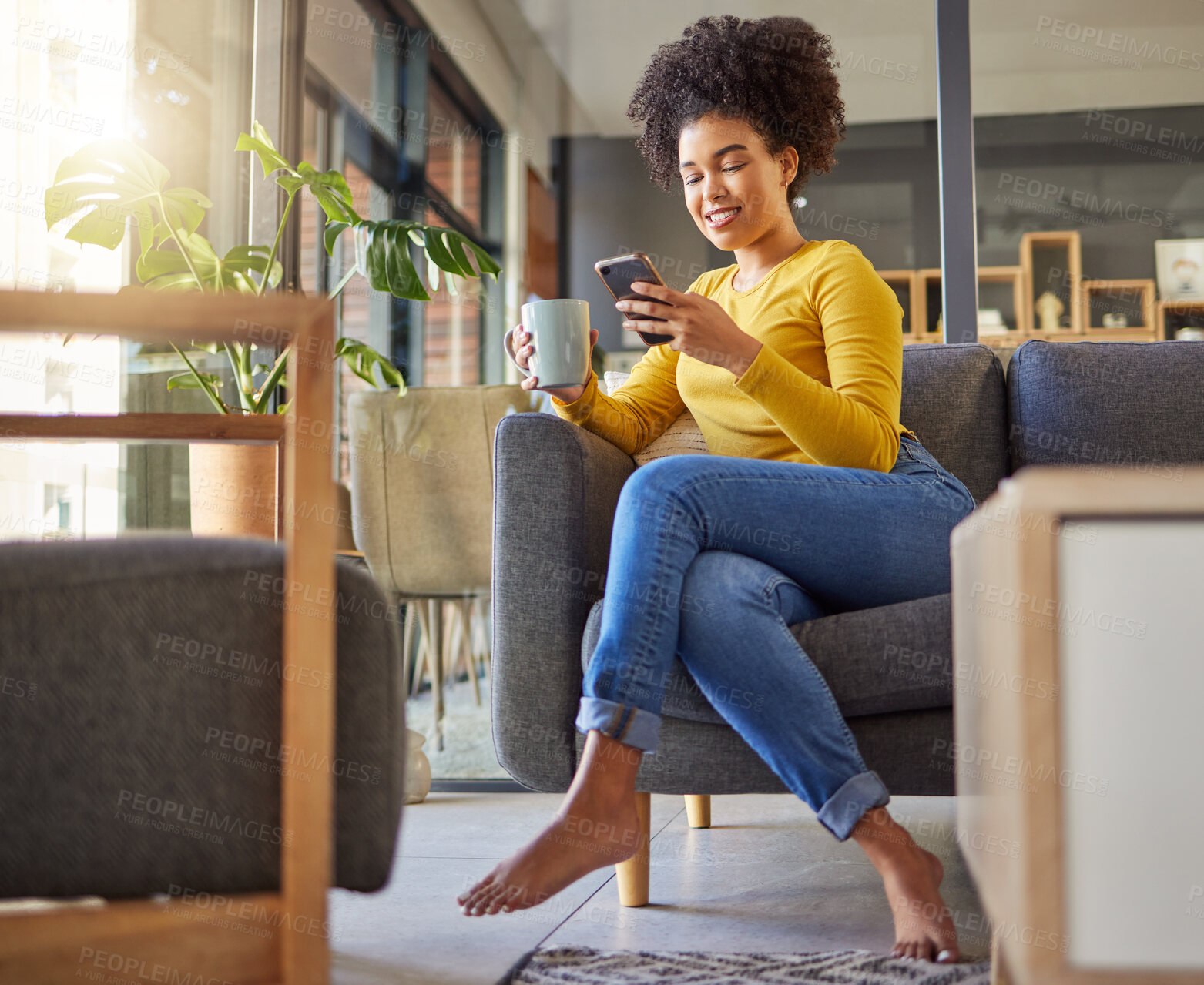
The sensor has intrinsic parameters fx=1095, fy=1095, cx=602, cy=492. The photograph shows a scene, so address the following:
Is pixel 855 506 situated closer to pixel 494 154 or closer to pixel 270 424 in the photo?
pixel 270 424

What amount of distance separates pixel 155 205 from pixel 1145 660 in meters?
2.01

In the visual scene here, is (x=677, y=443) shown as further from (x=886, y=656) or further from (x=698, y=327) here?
(x=886, y=656)

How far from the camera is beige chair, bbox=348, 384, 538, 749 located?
97.6 inches

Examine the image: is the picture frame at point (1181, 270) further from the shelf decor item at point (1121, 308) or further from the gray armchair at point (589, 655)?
the gray armchair at point (589, 655)

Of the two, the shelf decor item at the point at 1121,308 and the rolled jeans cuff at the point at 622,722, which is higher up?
the shelf decor item at the point at 1121,308

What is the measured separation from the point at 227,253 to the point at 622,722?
4.90 ft

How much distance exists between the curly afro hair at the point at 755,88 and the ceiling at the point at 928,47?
8.59ft

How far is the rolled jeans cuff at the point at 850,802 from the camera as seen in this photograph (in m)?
1.12

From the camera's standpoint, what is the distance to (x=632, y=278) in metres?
1.31

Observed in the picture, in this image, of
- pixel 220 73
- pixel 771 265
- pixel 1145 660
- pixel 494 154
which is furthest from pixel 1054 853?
pixel 494 154

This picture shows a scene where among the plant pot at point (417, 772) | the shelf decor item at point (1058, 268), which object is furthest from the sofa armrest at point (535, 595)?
the shelf decor item at point (1058, 268)

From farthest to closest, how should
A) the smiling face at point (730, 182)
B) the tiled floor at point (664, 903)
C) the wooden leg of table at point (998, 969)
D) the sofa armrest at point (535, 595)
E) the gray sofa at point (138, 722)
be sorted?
the smiling face at point (730, 182), the sofa armrest at point (535, 595), the tiled floor at point (664, 903), the wooden leg of table at point (998, 969), the gray sofa at point (138, 722)

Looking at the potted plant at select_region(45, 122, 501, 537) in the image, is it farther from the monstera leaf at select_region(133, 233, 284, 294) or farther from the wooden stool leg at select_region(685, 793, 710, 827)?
the wooden stool leg at select_region(685, 793, 710, 827)

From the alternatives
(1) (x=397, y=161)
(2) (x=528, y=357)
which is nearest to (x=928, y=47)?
(1) (x=397, y=161)
